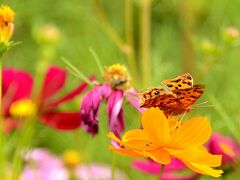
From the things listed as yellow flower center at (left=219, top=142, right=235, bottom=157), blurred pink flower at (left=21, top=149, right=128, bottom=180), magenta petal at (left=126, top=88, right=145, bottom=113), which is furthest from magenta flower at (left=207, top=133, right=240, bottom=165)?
blurred pink flower at (left=21, top=149, right=128, bottom=180)

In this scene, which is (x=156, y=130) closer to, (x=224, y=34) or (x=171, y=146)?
(x=171, y=146)

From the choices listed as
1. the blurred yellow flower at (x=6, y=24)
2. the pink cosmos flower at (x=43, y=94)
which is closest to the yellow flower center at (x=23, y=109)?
the pink cosmos flower at (x=43, y=94)

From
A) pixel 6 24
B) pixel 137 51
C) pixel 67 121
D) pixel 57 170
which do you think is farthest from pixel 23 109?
pixel 137 51

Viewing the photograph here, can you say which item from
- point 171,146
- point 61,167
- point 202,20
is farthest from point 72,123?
point 202,20

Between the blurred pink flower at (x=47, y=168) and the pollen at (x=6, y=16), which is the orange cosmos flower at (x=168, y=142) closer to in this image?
the pollen at (x=6, y=16)

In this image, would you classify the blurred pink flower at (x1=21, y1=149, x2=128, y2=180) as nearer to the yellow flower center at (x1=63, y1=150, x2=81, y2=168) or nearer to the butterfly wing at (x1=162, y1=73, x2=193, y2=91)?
the yellow flower center at (x1=63, y1=150, x2=81, y2=168)

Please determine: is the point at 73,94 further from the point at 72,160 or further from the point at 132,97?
the point at 72,160
